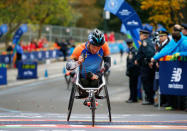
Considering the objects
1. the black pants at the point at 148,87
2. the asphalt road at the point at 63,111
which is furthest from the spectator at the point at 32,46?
the black pants at the point at 148,87

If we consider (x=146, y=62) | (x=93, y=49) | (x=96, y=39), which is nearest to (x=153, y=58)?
(x=146, y=62)

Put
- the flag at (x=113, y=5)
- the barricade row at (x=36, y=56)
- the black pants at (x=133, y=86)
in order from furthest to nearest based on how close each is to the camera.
Answer: 1. the barricade row at (x=36, y=56)
2. the flag at (x=113, y=5)
3. the black pants at (x=133, y=86)

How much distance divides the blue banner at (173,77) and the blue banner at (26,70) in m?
14.2

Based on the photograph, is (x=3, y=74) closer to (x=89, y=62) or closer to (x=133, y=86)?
(x=133, y=86)

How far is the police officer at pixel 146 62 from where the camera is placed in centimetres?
1462

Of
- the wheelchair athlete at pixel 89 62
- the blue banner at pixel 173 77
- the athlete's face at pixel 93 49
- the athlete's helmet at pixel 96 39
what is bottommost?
the blue banner at pixel 173 77

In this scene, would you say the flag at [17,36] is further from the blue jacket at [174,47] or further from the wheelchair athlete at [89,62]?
the wheelchair athlete at [89,62]

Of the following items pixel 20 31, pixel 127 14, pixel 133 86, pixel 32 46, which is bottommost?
pixel 133 86

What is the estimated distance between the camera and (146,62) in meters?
14.5

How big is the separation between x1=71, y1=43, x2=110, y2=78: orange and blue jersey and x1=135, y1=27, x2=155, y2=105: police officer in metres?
5.21

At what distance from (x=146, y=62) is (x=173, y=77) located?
6.01 ft

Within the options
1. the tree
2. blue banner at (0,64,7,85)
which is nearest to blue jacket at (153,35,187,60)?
the tree

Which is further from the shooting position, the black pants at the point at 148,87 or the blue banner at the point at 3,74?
the blue banner at the point at 3,74

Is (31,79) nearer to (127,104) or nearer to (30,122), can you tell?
(127,104)
